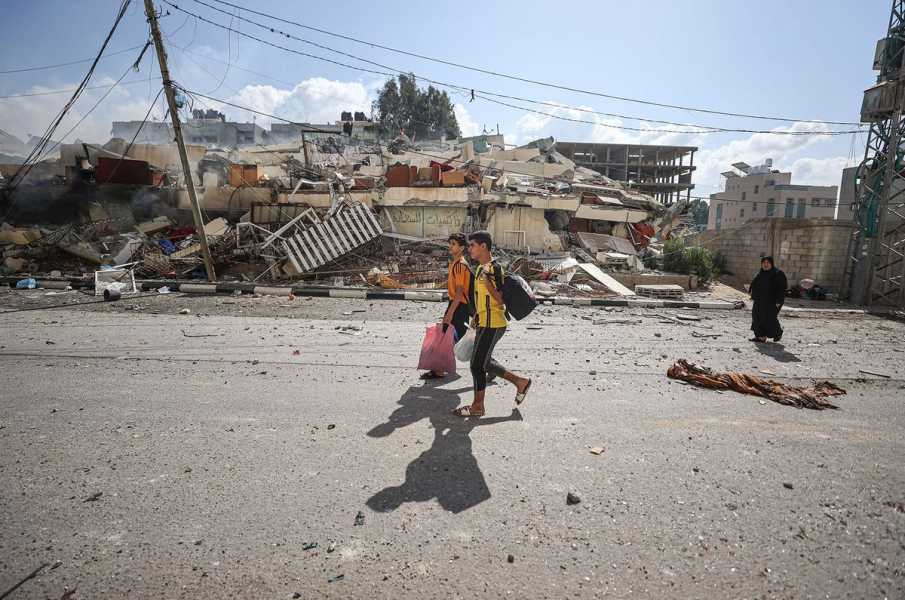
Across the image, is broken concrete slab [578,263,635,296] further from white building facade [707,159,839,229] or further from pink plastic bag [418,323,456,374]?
white building facade [707,159,839,229]

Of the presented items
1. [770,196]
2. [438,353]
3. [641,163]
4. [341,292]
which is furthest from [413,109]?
[438,353]

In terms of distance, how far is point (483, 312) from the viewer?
366cm

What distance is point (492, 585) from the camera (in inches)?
74.7

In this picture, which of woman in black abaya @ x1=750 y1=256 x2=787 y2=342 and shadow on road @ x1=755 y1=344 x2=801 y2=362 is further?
woman in black abaya @ x1=750 y1=256 x2=787 y2=342

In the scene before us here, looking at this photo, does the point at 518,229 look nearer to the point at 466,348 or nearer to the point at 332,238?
the point at 332,238

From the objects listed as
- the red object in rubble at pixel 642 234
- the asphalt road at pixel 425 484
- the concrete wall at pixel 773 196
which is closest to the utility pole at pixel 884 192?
the red object in rubble at pixel 642 234

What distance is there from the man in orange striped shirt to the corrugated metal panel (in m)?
9.55

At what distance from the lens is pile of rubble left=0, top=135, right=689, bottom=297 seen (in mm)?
13453

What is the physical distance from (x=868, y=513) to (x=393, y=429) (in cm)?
289

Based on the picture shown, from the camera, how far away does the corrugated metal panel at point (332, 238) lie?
1330 centimetres

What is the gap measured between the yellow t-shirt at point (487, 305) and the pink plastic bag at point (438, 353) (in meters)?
1.04

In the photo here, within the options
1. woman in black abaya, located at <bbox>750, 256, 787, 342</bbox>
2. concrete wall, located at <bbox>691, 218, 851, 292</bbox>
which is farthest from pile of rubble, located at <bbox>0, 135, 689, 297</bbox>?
woman in black abaya, located at <bbox>750, 256, 787, 342</bbox>

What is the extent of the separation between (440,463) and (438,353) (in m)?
1.83

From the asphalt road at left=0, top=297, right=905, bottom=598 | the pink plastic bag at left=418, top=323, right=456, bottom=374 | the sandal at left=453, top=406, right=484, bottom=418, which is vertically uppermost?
the pink plastic bag at left=418, top=323, right=456, bottom=374
